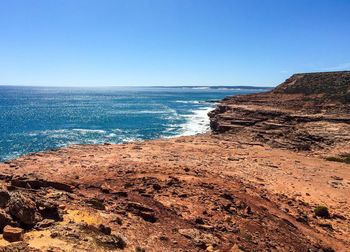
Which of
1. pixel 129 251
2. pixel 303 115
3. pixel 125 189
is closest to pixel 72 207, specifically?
pixel 129 251

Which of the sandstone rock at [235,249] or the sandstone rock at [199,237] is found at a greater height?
the sandstone rock at [199,237]

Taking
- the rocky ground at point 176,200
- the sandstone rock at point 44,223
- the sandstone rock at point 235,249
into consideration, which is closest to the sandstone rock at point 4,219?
the rocky ground at point 176,200

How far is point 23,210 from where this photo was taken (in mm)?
11258

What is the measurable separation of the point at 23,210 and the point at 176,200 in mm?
8940

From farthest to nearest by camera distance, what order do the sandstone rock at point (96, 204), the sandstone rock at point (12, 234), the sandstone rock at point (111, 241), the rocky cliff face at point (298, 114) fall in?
1. the rocky cliff face at point (298, 114)
2. the sandstone rock at point (96, 204)
3. the sandstone rock at point (111, 241)
4. the sandstone rock at point (12, 234)

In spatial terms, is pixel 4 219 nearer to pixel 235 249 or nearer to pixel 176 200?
pixel 235 249

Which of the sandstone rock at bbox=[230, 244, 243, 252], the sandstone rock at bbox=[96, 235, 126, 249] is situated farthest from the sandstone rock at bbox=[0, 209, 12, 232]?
the sandstone rock at bbox=[230, 244, 243, 252]

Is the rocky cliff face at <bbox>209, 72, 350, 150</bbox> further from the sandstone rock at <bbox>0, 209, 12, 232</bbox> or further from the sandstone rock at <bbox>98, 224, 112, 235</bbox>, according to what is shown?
the sandstone rock at <bbox>0, 209, 12, 232</bbox>

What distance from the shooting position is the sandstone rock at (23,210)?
36.7ft

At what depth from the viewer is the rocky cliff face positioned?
41.7 m

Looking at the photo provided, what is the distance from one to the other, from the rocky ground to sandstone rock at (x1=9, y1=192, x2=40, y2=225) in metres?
0.03

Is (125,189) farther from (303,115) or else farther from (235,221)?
(303,115)

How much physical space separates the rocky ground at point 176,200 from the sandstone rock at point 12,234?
3 centimetres

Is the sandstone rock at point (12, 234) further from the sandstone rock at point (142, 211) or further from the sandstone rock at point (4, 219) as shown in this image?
the sandstone rock at point (142, 211)
